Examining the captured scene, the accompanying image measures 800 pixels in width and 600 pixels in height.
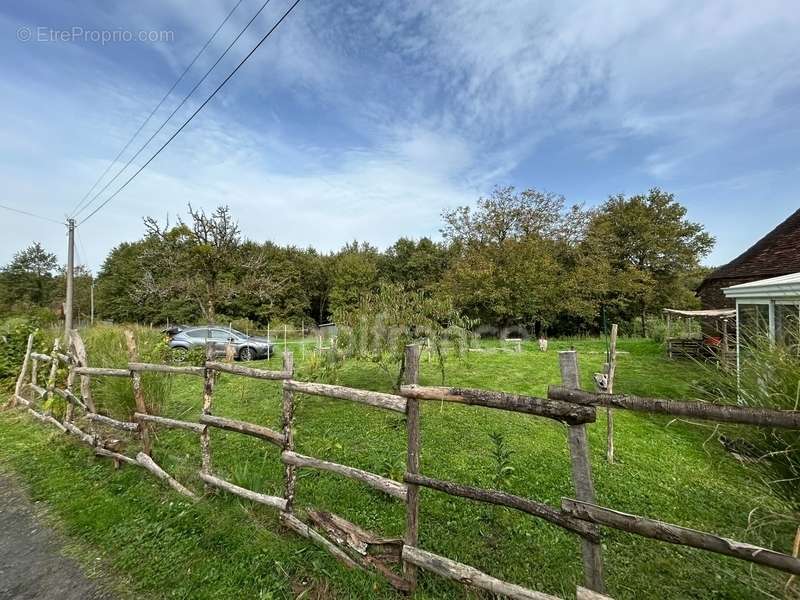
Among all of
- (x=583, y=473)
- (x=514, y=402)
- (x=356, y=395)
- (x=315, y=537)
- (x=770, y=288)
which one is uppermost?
(x=770, y=288)

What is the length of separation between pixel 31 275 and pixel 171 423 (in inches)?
1616

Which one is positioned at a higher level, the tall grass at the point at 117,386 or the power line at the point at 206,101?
the power line at the point at 206,101

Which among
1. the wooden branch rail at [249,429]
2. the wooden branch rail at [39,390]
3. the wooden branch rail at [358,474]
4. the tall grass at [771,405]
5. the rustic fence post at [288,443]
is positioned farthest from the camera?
the wooden branch rail at [39,390]

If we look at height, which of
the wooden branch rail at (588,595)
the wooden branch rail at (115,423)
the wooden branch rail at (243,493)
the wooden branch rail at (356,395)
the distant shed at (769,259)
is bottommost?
the wooden branch rail at (243,493)

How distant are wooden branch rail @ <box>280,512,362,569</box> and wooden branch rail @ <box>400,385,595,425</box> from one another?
3.97 feet

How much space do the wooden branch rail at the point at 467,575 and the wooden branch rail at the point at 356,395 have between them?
0.83 metres

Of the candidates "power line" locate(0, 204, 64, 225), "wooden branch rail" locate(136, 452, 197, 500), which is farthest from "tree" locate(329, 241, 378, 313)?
"wooden branch rail" locate(136, 452, 197, 500)

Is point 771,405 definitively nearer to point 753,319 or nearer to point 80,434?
point 753,319

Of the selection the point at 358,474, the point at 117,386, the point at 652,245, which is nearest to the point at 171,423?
the point at 117,386

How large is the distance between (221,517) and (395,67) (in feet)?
26.0

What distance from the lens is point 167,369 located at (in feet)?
12.0

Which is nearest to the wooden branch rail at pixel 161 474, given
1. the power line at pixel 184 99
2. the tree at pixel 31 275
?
the power line at pixel 184 99

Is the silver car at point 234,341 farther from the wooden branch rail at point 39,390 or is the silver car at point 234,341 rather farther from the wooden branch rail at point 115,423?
the wooden branch rail at point 115,423

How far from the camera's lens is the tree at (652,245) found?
72.6 ft
